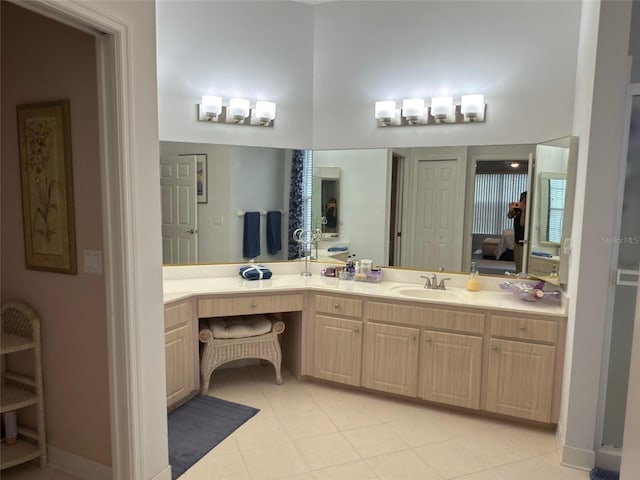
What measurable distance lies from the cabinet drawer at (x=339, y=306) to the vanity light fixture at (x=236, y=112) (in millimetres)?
1491

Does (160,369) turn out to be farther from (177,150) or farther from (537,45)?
(537,45)

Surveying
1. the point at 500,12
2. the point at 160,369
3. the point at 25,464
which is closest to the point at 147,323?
the point at 160,369

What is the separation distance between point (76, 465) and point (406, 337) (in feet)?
6.63

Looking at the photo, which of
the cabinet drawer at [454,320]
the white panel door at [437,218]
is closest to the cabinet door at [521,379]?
the cabinet drawer at [454,320]

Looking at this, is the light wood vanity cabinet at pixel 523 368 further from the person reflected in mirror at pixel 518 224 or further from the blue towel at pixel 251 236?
the blue towel at pixel 251 236

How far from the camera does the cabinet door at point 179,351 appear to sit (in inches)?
110

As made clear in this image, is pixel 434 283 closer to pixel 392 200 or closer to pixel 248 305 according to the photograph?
pixel 392 200

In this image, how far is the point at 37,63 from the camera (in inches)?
80.8

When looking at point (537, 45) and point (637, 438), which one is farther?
point (537, 45)

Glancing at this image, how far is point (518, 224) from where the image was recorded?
3.11m

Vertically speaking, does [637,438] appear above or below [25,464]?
above

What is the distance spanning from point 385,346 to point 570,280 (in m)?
1.23

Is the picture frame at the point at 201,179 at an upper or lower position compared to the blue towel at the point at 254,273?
upper

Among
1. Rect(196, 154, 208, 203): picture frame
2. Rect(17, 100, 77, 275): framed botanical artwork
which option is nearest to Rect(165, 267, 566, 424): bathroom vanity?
Rect(196, 154, 208, 203): picture frame
